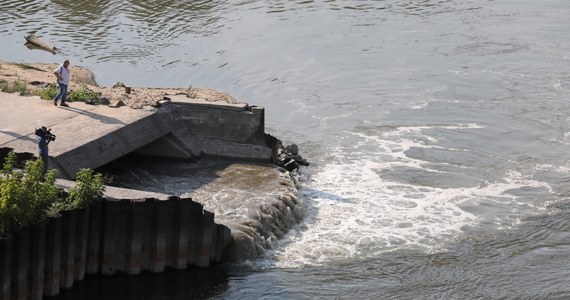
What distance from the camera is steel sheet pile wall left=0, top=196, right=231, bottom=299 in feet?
81.3

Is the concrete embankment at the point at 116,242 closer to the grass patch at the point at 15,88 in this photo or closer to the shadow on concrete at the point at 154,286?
the shadow on concrete at the point at 154,286

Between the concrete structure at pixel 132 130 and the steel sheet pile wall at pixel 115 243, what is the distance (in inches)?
145

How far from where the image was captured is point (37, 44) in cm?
5234

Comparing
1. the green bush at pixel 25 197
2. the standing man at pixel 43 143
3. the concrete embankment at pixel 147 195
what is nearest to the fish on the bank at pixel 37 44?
the concrete embankment at pixel 147 195

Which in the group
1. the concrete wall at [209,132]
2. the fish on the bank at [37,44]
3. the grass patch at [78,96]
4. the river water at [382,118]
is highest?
the grass patch at [78,96]

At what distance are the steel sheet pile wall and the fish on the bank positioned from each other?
84.6 feet

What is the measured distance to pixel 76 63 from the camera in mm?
48625

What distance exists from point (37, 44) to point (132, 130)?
21.3 m

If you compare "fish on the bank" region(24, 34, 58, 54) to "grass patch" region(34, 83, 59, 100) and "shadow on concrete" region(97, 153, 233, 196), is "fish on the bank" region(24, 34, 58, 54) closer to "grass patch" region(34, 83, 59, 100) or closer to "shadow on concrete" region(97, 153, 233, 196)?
"grass patch" region(34, 83, 59, 100)

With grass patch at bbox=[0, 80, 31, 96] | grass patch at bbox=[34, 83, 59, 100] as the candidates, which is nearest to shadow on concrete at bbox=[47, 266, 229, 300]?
grass patch at bbox=[34, 83, 59, 100]

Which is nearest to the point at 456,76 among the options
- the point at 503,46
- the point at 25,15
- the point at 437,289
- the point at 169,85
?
the point at 503,46

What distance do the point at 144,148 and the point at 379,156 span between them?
8.27m

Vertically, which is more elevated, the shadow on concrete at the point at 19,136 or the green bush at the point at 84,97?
the shadow on concrete at the point at 19,136

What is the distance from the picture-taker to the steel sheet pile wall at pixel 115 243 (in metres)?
24.8
